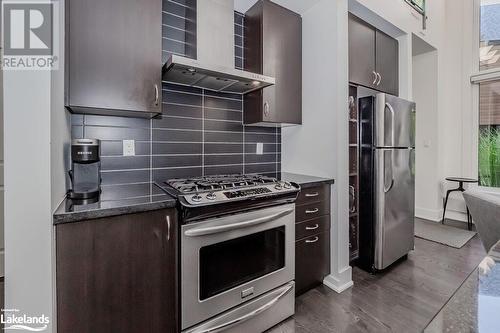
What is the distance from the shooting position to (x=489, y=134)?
3.79 metres

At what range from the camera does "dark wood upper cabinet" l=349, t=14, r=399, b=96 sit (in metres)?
2.46

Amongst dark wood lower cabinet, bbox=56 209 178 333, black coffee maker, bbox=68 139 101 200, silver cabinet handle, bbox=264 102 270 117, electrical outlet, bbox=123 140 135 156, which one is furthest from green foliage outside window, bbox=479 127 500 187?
black coffee maker, bbox=68 139 101 200

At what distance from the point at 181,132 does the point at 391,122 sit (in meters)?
1.90

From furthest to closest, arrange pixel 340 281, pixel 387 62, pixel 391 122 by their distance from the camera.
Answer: pixel 387 62 < pixel 391 122 < pixel 340 281

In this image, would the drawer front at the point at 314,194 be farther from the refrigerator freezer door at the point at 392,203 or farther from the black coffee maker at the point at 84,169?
the black coffee maker at the point at 84,169

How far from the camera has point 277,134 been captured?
2666mm

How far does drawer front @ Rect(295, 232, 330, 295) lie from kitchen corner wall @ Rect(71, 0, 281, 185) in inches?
33.5

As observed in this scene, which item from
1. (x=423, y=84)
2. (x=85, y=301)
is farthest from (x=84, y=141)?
(x=423, y=84)

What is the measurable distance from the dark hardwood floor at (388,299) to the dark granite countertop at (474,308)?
4.29 ft

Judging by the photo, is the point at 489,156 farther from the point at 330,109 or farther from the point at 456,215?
the point at 330,109

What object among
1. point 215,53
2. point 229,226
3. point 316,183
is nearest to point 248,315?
point 229,226

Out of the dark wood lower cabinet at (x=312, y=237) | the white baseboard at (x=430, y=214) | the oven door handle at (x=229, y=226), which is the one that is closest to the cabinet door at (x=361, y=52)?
the dark wood lower cabinet at (x=312, y=237)

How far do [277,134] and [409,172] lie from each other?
4.65 ft

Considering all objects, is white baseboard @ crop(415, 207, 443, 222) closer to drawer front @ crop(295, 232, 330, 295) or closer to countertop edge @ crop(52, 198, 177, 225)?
drawer front @ crop(295, 232, 330, 295)
